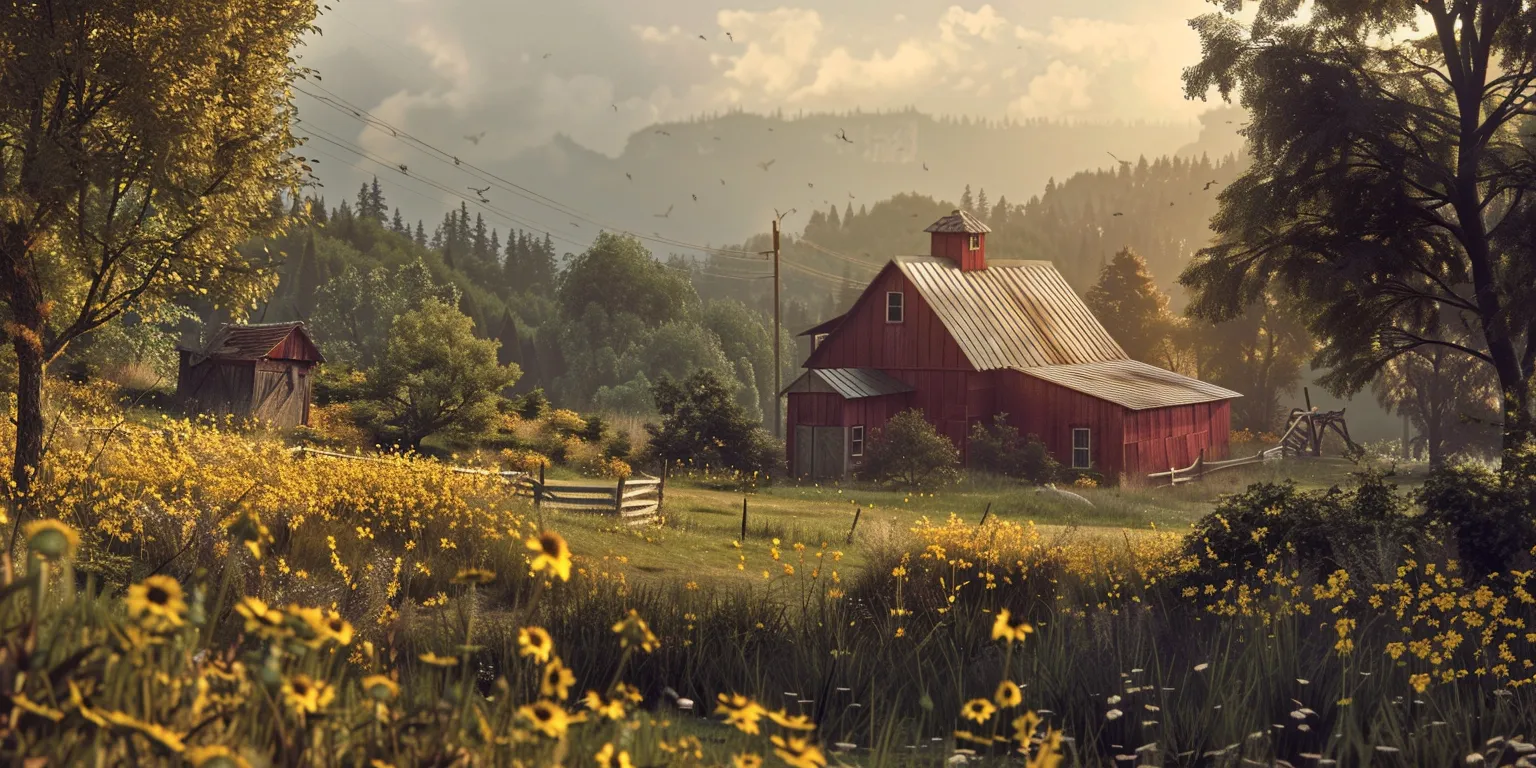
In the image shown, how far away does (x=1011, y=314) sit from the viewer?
4509 cm

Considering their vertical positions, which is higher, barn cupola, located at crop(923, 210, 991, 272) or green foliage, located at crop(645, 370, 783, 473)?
barn cupola, located at crop(923, 210, 991, 272)

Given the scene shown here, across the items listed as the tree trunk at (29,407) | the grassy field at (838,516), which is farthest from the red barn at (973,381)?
the tree trunk at (29,407)

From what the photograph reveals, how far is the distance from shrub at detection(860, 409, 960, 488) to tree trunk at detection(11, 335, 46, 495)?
82.1 ft

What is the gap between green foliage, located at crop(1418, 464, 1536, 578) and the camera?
34.2 ft

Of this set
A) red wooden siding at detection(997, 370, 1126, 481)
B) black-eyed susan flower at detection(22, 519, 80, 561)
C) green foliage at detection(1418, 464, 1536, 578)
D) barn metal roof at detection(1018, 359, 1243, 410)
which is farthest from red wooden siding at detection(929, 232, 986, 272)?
black-eyed susan flower at detection(22, 519, 80, 561)

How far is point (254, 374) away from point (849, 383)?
18610mm

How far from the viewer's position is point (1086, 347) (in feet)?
157

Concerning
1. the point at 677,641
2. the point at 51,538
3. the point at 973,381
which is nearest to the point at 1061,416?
the point at 973,381

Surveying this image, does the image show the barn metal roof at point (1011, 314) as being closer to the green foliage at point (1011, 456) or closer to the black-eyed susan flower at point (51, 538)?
the green foliage at point (1011, 456)

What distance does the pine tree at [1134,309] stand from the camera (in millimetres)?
64812

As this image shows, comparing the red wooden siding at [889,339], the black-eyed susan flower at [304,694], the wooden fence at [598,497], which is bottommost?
the wooden fence at [598,497]

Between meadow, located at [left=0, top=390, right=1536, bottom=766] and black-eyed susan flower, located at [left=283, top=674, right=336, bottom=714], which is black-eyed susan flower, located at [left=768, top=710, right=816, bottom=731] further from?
black-eyed susan flower, located at [left=283, top=674, right=336, bottom=714]

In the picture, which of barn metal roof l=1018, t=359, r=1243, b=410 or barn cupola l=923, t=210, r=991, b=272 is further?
barn cupola l=923, t=210, r=991, b=272

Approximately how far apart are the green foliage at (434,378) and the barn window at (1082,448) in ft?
57.5
